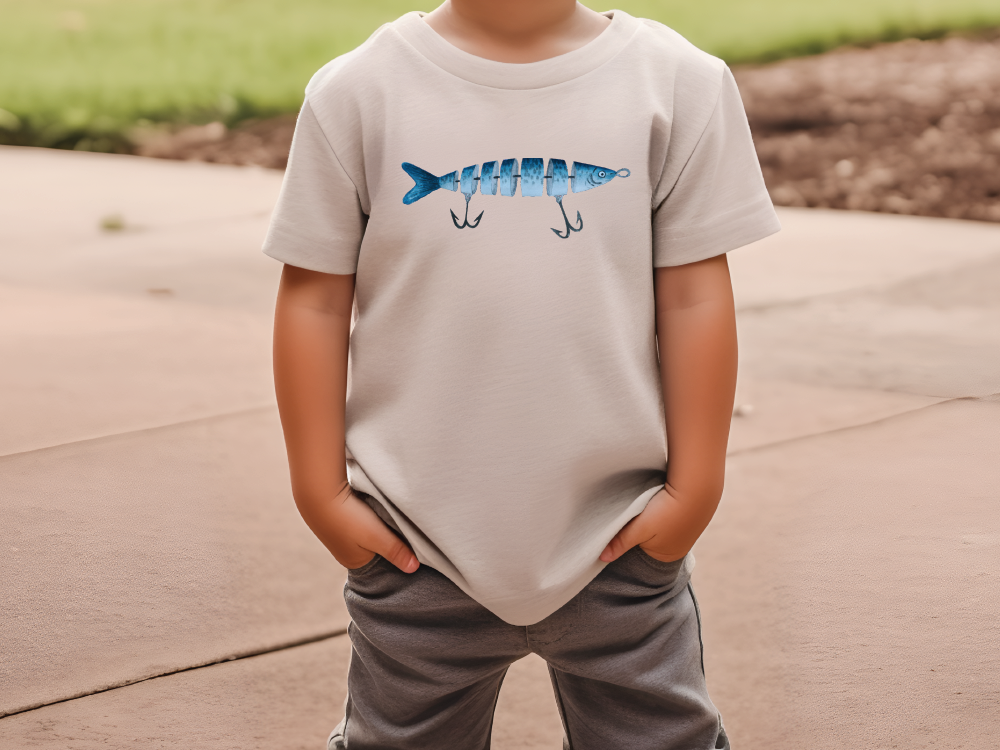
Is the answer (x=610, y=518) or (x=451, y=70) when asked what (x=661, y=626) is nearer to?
(x=610, y=518)

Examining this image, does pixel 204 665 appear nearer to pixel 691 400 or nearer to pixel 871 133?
pixel 691 400

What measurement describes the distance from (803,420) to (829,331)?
2.90 ft

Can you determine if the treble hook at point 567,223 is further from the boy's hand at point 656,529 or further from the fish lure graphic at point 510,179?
the boy's hand at point 656,529

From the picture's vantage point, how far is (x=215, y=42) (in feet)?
38.3

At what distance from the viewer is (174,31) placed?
1202 cm

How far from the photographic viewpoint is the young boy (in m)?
1.27

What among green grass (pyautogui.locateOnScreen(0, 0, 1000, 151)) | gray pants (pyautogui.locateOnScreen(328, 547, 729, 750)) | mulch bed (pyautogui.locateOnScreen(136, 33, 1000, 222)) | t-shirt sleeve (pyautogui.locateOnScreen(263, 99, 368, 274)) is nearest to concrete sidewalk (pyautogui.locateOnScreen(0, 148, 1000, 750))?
gray pants (pyautogui.locateOnScreen(328, 547, 729, 750))

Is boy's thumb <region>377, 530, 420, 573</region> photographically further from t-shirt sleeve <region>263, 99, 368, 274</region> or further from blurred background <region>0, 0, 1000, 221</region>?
blurred background <region>0, 0, 1000, 221</region>

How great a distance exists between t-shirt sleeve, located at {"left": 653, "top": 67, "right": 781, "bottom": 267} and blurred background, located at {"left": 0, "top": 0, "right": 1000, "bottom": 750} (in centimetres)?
115

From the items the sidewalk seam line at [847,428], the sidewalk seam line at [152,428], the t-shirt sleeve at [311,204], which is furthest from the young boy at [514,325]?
the sidewalk seam line at [152,428]

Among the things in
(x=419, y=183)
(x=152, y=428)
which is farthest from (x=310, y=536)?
(x=419, y=183)

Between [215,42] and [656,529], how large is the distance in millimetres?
11354

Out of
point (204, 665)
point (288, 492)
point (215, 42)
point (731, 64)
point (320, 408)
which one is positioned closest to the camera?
point (320, 408)

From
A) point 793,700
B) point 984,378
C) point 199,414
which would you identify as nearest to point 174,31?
point 199,414
